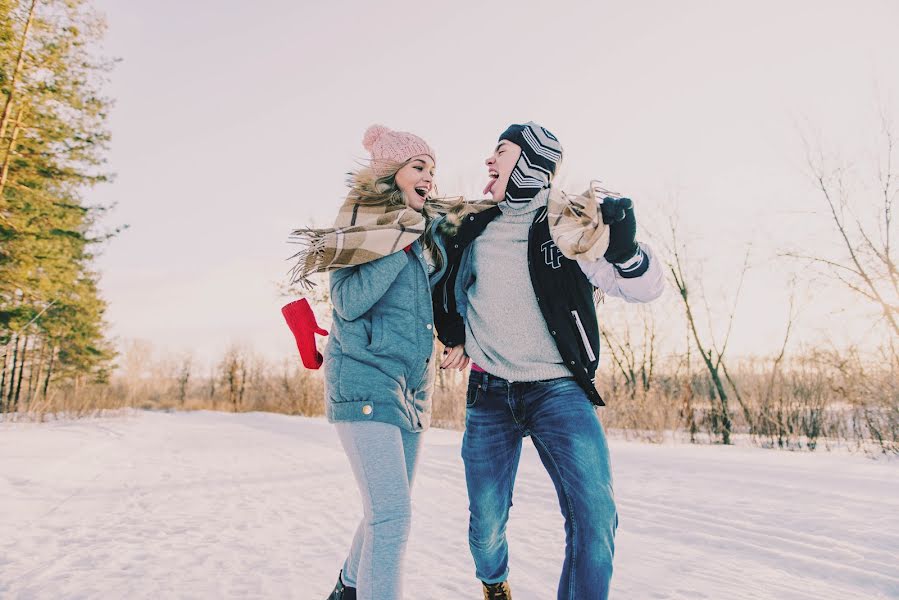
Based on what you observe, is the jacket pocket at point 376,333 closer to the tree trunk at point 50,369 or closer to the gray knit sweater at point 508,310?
the gray knit sweater at point 508,310

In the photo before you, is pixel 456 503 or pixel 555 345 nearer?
pixel 555 345

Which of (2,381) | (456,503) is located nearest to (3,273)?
(2,381)

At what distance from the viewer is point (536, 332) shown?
199 centimetres

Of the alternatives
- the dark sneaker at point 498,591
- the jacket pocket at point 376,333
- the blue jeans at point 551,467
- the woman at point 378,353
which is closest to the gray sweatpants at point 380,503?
the woman at point 378,353

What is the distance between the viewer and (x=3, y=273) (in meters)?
14.0

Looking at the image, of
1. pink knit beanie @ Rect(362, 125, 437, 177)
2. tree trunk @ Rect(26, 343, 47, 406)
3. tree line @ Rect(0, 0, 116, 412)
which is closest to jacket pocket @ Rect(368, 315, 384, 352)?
pink knit beanie @ Rect(362, 125, 437, 177)

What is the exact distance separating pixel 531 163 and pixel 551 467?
1.24 m

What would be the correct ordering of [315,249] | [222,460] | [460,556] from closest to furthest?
[315,249], [460,556], [222,460]

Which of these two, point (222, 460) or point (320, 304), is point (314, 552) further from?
point (320, 304)

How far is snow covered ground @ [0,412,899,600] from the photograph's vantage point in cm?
274

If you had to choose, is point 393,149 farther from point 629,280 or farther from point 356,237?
point 629,280

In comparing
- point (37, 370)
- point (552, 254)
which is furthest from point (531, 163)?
point (37, 370)

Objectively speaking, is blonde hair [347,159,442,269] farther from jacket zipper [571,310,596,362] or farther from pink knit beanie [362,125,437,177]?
jacket zipper [571,310,596,362]

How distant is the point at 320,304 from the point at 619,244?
23305 millimetres
